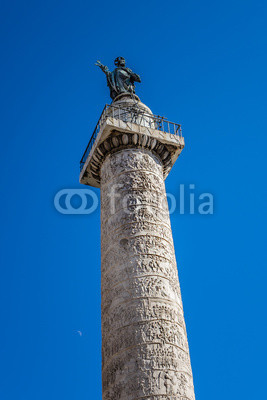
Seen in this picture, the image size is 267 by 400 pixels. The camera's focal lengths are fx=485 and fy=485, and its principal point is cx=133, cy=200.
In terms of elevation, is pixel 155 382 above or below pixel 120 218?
below

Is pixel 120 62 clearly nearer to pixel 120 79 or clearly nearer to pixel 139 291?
pixel 120 79

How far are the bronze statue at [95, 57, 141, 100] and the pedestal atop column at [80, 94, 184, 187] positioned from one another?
0.93 m

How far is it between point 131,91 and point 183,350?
670 cm

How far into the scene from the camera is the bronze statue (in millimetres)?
11641

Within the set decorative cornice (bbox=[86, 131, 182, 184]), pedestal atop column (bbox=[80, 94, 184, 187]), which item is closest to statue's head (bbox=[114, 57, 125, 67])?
pedestal atop column (bbox=[80, 94, 184, 187])

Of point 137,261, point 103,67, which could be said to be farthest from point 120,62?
point 137,261

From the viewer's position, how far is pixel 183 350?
7.01 meters

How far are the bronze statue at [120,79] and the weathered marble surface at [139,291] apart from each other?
281cm

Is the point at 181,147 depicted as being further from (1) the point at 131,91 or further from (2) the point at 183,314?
(2) the point at 183,314

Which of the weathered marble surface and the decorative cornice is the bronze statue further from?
the weathered marble surface

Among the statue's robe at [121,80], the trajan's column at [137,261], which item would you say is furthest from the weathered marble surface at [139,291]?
the statue's robe at [121,80]

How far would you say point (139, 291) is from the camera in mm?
7227

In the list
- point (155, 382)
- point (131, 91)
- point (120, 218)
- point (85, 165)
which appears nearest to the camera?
point (155, 382)

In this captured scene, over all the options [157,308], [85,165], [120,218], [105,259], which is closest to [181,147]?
A: [85,165]
